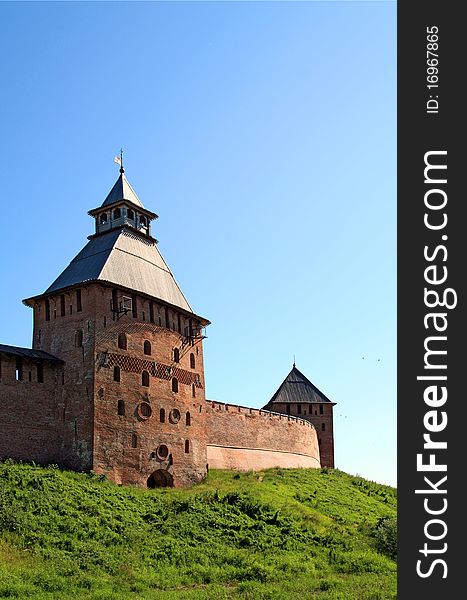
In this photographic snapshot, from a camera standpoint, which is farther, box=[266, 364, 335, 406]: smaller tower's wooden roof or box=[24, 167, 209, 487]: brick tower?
box=[266, 364, 335, 406]: smaller tower's wooden roof

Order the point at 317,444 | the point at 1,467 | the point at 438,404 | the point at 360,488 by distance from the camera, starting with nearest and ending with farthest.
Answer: the point at 438,404
the point at 1,467
the point at 360,488
the point at 317,444

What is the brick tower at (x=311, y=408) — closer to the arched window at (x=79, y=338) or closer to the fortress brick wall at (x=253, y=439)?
the fortress brick wall at (x=253, y=439)

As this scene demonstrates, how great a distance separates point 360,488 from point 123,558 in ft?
85.3

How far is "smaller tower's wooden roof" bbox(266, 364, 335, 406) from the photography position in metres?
59.9

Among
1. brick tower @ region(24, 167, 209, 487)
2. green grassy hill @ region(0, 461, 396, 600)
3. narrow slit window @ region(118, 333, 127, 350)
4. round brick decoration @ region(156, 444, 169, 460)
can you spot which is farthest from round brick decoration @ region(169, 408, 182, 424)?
narrow slit window @ region(118, 333, 127, 350)

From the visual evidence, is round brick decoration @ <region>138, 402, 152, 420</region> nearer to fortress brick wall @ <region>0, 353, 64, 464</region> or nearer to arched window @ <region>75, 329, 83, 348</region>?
fortress brick wall @ <region>0, 353, 64, 464</region>

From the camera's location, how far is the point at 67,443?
32375 mm

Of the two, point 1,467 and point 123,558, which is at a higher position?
point 1,467

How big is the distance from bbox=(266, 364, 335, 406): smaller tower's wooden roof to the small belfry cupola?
2393 cm

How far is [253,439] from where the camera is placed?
45875 millimetres

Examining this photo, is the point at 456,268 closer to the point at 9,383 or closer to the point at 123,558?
the point at 123,558

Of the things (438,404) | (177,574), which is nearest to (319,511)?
(177,574)

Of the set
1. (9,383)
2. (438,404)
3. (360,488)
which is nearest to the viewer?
(438,404)

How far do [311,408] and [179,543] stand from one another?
35.6 metres
